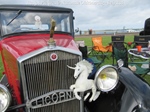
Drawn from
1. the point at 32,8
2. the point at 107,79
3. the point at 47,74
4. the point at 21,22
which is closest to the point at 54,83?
the point at 47,74

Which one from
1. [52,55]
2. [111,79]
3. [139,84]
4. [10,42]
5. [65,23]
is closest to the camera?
[52,55]

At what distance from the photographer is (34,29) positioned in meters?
2.90

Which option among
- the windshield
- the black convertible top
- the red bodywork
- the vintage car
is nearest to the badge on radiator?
the vintage car

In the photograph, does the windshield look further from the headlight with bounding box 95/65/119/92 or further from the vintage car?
the headlight with bounding box 95/65/119/92

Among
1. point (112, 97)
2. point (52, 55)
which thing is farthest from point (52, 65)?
point (112, 97)

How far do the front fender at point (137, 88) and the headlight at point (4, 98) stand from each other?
5.20 feet

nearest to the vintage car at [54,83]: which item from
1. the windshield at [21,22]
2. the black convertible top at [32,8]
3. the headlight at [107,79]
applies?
the headlight at [107,79]

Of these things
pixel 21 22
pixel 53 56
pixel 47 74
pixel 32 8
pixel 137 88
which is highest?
pixel 32 8

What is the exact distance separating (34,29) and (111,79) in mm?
1641

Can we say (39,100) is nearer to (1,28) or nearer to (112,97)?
(112,97)

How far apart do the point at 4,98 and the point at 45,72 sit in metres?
0.54

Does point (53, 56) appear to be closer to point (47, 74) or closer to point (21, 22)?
point (47, 74)

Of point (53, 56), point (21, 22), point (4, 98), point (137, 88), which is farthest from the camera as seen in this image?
point (21, 22)

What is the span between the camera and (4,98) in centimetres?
181
